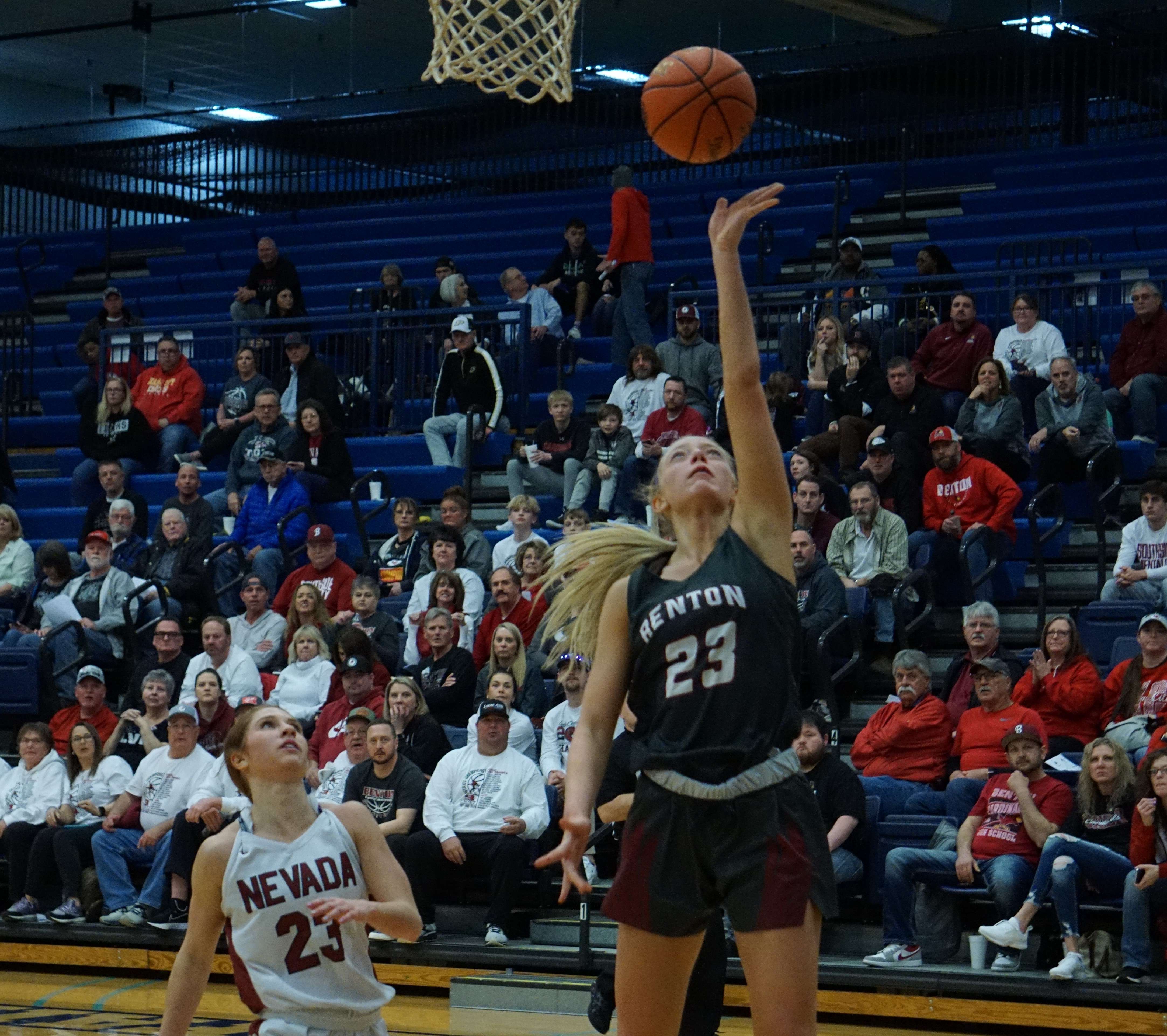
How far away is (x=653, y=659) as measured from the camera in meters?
3.77

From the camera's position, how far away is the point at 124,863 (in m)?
10.2

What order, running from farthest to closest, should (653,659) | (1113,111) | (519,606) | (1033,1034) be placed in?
(1113,111), (519,606), (1033,1034), (653,659)

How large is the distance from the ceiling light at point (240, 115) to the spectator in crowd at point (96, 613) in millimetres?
11945

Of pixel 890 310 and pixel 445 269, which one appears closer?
pixel 890 310

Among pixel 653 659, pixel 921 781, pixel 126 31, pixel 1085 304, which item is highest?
pixel 126 31

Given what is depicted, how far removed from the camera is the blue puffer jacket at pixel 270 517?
13000 millimetres

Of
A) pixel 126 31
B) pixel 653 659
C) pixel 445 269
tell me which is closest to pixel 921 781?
Result: pixel 653 659

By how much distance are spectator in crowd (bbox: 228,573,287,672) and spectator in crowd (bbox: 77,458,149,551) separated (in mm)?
1978

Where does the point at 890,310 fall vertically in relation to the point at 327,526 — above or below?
above

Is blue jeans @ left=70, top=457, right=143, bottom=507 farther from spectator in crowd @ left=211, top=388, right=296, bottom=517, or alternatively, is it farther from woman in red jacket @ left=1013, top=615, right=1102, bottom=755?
woman in red jacket @ left=1013, top=615, right=1102, bottom=755

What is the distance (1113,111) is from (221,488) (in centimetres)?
1044

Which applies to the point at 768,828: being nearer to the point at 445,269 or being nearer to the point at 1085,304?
the point at 1085,304

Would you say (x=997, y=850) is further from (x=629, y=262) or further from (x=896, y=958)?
(x=629, y=262)

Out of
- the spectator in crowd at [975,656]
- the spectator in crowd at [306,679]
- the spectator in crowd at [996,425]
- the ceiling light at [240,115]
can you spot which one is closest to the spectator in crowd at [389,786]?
the spectator in crowd at [306,679]
